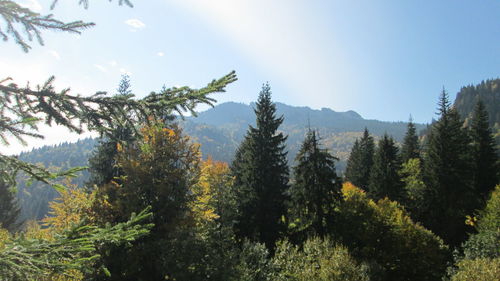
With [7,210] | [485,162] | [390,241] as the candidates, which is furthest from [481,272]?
[7,210]

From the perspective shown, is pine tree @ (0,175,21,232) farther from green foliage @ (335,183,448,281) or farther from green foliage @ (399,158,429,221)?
green foliage @ (399,158,429,221)

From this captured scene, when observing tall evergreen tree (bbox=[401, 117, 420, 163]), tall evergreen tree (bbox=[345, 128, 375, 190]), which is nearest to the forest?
tall evergreen tree (bbox=[345, 128, 375, 190])

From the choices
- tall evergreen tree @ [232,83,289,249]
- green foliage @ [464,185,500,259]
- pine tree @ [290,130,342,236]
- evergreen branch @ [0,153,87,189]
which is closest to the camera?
evergreen branch @ [0,153,87,189]

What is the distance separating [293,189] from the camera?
2659 cm

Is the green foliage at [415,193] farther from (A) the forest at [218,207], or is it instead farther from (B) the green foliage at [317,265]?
(B) the green foliage at [317,265]

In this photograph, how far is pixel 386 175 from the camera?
36156 millimetres

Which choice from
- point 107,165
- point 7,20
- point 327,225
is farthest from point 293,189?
point 7,20

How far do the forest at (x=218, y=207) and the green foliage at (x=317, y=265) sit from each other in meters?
0.10

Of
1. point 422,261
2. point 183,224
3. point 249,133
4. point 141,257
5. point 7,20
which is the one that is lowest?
point 422,261

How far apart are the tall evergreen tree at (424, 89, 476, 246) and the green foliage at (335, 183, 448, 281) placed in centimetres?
999

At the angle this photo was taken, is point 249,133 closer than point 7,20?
No

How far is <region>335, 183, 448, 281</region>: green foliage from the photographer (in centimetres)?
2245

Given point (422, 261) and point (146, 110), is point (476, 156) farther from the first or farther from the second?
point (146, 110)

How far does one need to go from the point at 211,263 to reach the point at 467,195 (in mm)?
33898
